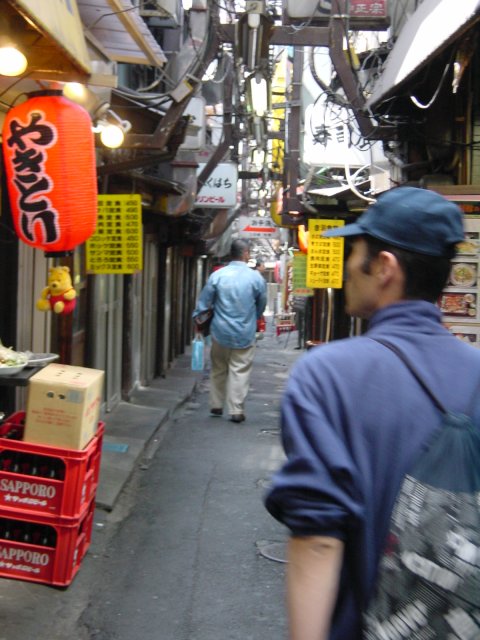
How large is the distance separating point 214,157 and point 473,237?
12.1 meters

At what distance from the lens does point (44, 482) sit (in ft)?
18.2

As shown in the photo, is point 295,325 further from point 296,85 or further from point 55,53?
point 55,53

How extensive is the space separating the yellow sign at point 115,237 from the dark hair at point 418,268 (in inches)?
320

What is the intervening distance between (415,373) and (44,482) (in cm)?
399

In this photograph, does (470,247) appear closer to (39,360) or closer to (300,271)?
(39,360)

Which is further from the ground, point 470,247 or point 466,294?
point 470,247

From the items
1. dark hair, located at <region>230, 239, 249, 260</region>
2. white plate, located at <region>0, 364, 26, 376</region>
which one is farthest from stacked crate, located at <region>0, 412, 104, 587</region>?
dark hair, located at <region>230, 239, 249, 260</region>

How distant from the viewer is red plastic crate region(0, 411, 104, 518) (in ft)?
18.0

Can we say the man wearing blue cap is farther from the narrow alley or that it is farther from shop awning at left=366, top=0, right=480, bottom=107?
the narrow alley

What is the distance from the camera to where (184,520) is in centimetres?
777

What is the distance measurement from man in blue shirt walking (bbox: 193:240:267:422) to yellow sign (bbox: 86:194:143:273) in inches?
107

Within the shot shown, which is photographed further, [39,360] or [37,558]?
[39,360]

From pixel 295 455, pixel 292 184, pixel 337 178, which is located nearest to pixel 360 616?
pixel 295 455

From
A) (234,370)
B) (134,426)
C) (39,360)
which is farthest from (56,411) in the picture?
(234,370)
